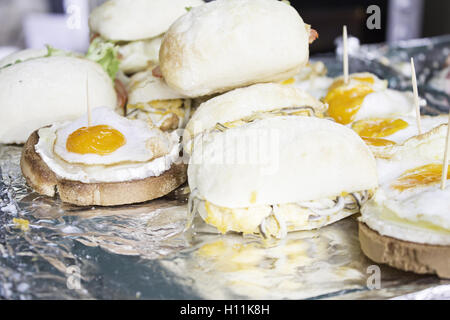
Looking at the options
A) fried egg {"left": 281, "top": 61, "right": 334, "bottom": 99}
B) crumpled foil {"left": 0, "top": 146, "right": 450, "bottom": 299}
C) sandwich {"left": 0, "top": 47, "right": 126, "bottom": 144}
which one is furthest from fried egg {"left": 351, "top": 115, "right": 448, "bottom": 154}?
sandwich {"left": 0, "top": 47, "right": 126, "bottom": 144}

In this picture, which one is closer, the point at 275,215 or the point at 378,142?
the point at 275,215

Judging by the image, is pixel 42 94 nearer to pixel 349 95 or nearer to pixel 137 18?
pixel 137 18

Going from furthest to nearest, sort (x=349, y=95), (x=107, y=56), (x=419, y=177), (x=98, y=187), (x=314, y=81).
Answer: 1. (x=314, y=81)
2. (x=107, y=56)
3. (x=349, y=95)
4. (x=98, y=187)
5. (x=419, y=177)

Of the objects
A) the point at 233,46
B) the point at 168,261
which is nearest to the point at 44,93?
the point at 233,46

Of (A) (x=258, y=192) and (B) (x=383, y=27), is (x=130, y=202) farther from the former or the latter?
(B) (x=383, y=27)

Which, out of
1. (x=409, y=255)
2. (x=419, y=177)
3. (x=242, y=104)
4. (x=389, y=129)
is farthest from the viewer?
(x=389, y=129)
